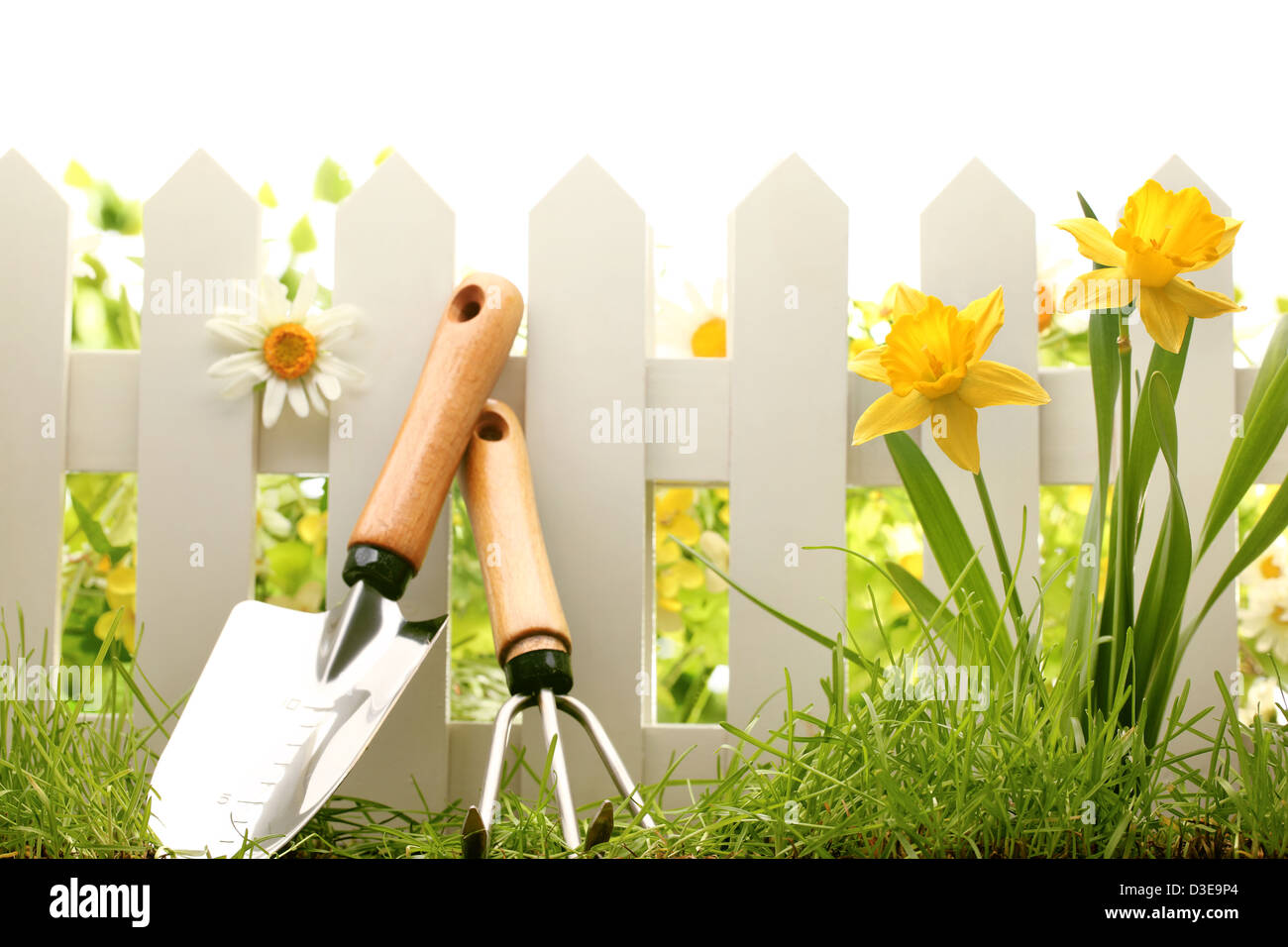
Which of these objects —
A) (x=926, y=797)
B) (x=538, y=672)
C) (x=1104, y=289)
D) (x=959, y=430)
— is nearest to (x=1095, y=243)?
(x=1104, y=289)

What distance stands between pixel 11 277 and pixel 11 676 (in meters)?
0.36

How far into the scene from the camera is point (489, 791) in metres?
0.55

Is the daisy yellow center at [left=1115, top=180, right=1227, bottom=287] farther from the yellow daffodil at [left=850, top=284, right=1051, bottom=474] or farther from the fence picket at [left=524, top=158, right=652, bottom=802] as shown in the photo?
the fence picket at [left=524, top=158, right=652, bottom=802]

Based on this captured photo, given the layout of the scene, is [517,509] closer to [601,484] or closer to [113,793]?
[601,484]

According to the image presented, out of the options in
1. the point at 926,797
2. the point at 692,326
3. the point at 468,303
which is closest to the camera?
the point at 926,797

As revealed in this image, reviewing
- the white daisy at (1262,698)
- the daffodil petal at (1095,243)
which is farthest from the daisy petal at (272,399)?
the white daisy at (1262,698)

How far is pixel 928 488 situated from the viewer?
26.5 inches

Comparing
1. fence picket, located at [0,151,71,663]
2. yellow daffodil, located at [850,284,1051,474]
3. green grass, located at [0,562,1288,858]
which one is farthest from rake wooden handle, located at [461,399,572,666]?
fence picket, located at [0,151,71,663]

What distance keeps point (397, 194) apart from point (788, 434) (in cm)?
40

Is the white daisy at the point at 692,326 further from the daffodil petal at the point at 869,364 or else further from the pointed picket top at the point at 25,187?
the pointed picket top at the point at 25,187

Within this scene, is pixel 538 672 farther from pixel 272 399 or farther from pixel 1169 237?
pixel 1169 237

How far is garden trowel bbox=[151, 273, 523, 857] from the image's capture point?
621mm

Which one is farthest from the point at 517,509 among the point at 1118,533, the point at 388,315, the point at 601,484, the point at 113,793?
the point at 1118,533

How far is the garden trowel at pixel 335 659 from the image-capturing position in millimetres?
621
